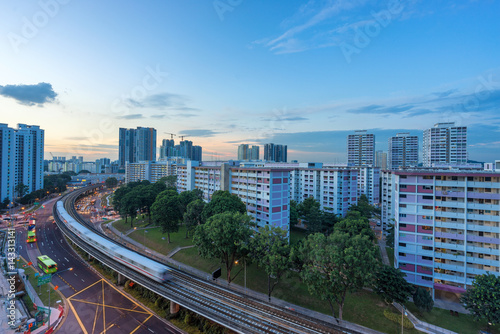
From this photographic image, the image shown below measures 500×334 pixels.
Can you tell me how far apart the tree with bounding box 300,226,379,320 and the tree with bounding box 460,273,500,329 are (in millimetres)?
12763

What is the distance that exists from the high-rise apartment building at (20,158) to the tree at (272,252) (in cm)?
12325

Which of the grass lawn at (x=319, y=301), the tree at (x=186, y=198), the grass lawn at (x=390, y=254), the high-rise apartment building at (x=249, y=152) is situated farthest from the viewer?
the high-rise apartment building at (x=249, y=152)

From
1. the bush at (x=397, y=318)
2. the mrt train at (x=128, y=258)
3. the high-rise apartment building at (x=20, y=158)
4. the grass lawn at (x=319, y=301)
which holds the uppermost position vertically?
the high-rise apartment building at (x=20, y=158)

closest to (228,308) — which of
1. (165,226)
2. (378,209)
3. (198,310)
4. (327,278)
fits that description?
(198,310)

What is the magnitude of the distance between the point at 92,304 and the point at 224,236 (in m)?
23.4

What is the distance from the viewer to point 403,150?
6132 inches

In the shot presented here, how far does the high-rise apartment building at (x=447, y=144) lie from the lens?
115m

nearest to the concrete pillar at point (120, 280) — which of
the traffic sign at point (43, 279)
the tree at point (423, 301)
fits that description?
the traffic sign at point (43, 279)

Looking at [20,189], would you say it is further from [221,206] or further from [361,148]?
[361,148]

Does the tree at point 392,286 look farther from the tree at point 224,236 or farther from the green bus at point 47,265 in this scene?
the green bus at point 47,265

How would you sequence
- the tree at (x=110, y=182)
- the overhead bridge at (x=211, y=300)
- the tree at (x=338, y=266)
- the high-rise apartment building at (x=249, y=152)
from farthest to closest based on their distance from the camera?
the high-rise apartment building at (x=249, y=152) → the tree at (x=110, y=182) → the tree at (x=338, y=266) → the overhead bridge at (x=211, y=300)

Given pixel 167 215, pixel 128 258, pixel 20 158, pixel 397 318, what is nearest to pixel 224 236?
pixel 128 258

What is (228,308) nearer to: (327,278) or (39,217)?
(327,278)

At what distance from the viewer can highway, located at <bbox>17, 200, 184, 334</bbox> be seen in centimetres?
3181
